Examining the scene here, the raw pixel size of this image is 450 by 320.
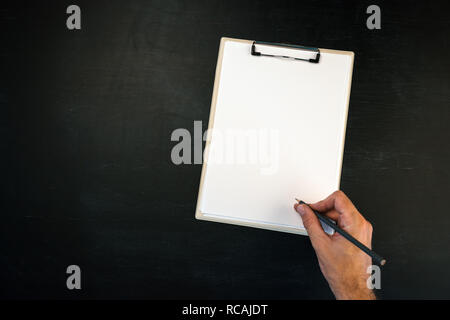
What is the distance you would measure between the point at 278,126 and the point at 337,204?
245 mm

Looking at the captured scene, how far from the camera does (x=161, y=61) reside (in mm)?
833

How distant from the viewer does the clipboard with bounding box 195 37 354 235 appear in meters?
0.78

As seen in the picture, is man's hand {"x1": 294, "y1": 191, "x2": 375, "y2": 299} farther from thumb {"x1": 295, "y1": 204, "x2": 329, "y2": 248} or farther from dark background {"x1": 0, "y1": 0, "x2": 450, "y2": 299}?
dark background {"x1": 0, "y1": 0, "x2": 450, "y2": 299}

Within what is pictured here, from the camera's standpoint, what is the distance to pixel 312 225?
27.5 inches

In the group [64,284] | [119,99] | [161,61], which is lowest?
[64,284]

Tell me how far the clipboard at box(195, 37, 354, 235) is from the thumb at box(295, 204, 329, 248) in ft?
0.20

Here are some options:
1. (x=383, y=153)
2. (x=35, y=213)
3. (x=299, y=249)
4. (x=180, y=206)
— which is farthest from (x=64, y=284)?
(x=383, y=153)

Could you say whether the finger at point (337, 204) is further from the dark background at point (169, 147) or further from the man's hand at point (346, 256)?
the dark background at point (169, 147)

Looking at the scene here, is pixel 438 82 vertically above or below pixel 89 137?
above

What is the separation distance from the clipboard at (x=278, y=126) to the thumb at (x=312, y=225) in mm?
62

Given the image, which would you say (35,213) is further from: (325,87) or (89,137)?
(325,87)

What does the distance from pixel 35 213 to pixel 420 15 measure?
121 centimetres

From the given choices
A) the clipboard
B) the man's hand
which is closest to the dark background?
the clipboard

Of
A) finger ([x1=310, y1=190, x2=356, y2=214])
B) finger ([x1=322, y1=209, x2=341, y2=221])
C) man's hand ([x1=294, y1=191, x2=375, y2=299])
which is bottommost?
man's hand ([x1=294, y1=191, x2=375, y2=299])
